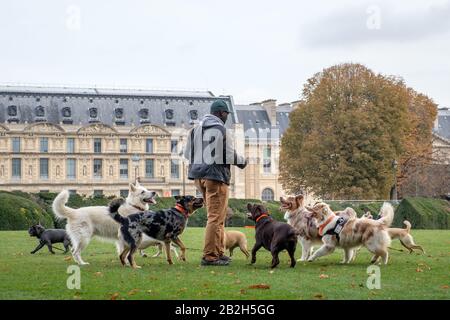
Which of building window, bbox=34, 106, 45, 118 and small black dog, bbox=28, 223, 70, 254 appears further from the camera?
building window, bbox=34, 106, 45, 118

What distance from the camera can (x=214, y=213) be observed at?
13703mm

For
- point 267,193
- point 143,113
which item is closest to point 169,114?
point 143,113

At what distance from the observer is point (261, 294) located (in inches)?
408

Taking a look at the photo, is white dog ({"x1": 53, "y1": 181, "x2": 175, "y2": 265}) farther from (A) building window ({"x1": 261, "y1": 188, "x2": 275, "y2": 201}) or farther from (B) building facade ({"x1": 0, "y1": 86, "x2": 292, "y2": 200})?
(A) building window ({"x1": 261, "y1": 188, "x2": 275, "y2": 201})

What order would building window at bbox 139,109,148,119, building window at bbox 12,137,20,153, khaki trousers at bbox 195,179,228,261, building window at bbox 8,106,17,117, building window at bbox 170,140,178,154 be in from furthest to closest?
building window at bbox 170,140,178,154 → building window at bbox 139,109,148,119 → building window at bbox 12,137,20,153 → building window at bbox 8,106,17,117 → khaki trousers at bbox 195,179,228,261

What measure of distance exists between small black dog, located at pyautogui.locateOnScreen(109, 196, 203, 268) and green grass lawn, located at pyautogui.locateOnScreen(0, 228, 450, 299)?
15.5 inches

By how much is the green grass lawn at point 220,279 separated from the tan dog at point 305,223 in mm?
338

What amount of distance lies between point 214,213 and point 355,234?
2.38 metres

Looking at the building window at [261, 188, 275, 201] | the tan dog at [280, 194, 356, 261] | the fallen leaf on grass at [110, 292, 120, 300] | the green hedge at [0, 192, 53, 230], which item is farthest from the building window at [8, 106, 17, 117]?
the fallen leaf on grass at [110, 292, 120, 300]

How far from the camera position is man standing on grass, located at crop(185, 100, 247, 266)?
13.5m

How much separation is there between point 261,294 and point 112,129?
80164 mm

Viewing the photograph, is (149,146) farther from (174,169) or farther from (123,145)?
(174,169)

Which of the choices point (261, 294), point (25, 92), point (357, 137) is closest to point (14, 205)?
point (261, 294)

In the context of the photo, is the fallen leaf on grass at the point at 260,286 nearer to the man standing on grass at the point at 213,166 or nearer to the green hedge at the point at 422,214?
the man standing on grass at the point at 213,166
